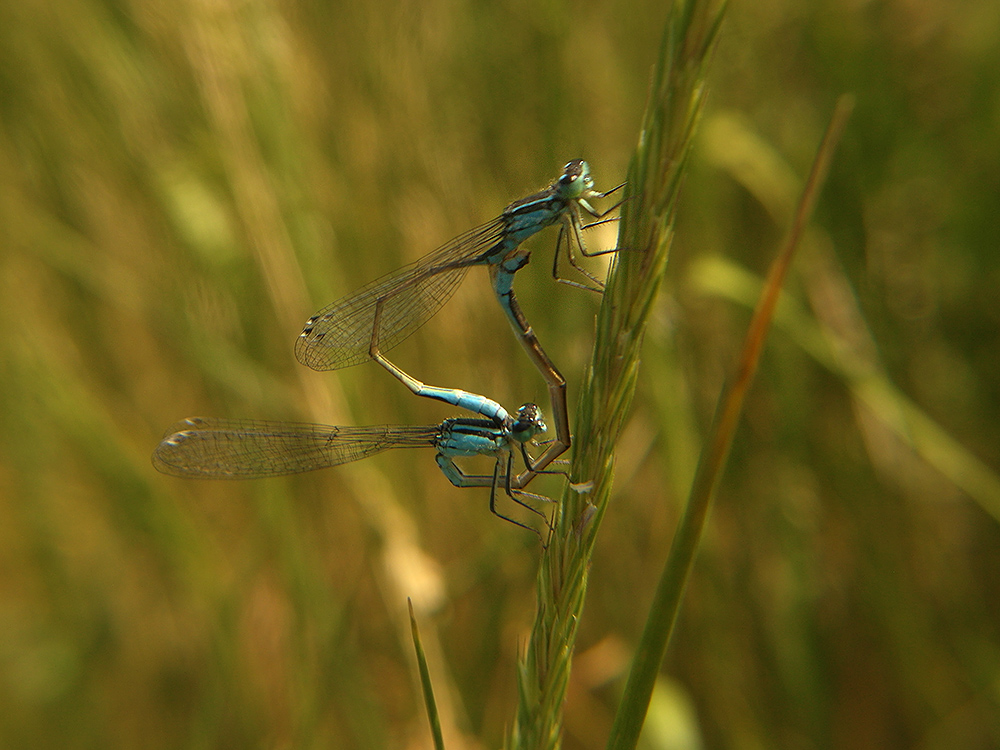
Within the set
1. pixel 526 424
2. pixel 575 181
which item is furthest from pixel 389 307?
pixel 575 181

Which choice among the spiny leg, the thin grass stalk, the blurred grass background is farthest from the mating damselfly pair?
the thin grass stalk

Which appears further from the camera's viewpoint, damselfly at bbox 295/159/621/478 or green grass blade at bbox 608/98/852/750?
damselfly at bbox 295/159/621/478

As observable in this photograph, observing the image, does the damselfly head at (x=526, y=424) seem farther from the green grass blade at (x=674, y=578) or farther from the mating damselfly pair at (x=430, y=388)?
the green grass blade at (x=674, y=578)

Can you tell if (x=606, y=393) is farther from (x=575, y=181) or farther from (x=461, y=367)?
(x=461, y=367)

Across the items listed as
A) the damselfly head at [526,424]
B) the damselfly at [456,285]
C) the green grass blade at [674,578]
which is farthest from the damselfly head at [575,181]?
the green grass blade at [674,578]

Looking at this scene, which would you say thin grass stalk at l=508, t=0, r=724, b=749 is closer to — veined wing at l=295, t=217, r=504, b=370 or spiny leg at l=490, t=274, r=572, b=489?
spiny leg at l=490, t=274, r=572, b=489

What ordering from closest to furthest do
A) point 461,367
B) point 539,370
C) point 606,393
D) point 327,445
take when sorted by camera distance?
point 606,393, point 539,370, point 327,445, point 461,367

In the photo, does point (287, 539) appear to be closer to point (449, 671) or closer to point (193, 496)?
point (449, 671)
